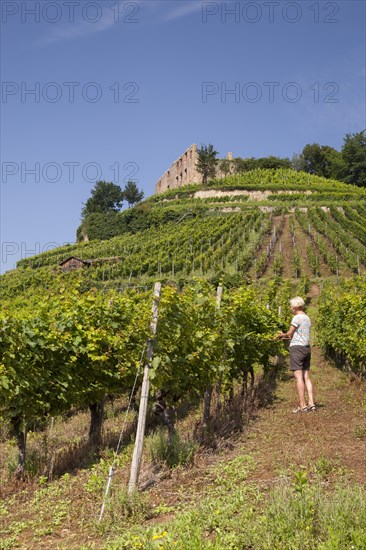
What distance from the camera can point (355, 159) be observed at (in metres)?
79.7

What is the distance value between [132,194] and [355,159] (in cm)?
3492

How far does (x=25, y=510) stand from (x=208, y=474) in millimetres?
2083

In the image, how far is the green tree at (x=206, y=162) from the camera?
7297 centimetres

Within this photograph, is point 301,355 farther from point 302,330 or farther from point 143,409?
point 143,409

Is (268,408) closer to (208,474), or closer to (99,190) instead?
(208,474)

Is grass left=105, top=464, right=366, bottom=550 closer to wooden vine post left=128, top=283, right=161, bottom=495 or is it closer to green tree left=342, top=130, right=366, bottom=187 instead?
wooden vine post left=128, top=283, right=161, bottom=495

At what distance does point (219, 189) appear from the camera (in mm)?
66125

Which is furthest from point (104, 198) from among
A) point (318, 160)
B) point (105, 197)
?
point (318, 160)

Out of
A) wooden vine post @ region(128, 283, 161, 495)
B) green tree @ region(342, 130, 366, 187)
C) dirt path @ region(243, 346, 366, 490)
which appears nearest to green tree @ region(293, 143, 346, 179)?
green tree @ region(342, 130, 366, 187)

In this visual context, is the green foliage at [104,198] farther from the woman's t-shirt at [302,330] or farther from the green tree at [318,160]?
the woman's t-shirt at [302,330]

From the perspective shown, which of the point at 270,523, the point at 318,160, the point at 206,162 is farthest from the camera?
the point at 318,160

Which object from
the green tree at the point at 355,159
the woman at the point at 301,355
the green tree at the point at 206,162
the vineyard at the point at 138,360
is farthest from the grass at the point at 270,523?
the green tree at the point at 355,159

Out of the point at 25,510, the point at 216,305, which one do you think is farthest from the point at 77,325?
the point at 25,510

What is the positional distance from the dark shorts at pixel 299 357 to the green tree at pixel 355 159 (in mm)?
76648
